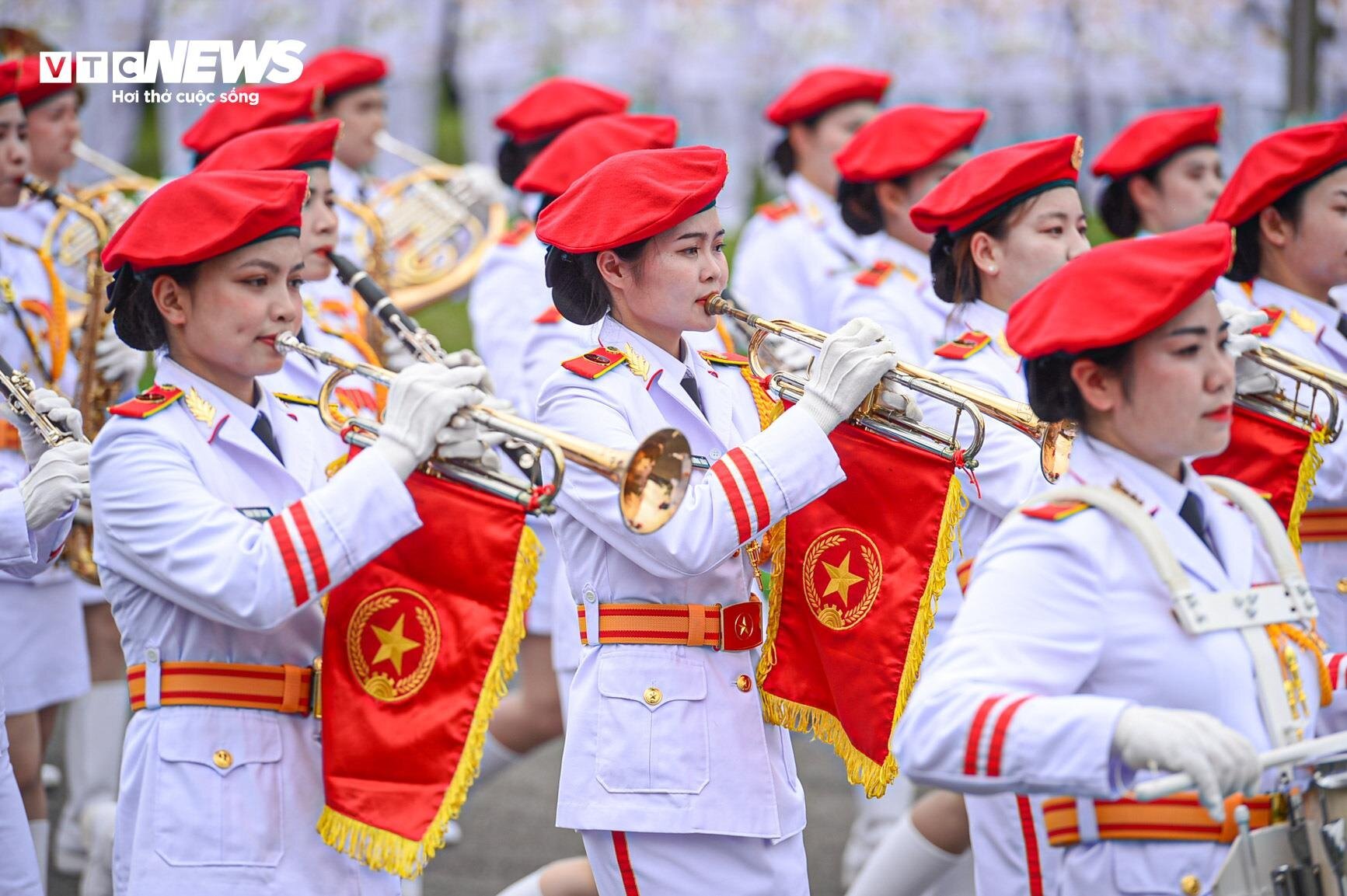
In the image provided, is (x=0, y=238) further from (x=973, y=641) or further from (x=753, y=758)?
(x=973, y=641)

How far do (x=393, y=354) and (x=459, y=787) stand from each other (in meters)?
3.51

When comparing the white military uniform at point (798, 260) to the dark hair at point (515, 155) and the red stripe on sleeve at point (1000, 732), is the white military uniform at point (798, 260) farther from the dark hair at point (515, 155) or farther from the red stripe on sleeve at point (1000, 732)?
the red stripe on sleeve at point (1000, 732)

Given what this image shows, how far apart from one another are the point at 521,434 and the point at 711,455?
67 cm

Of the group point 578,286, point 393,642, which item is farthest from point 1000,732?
point 578,286

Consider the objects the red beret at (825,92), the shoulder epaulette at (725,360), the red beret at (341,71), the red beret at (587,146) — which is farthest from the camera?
the red beret at (825,92)

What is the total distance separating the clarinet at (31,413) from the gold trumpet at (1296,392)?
2889mm

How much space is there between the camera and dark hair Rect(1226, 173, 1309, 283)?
531cm

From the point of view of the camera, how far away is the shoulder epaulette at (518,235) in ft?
22.6

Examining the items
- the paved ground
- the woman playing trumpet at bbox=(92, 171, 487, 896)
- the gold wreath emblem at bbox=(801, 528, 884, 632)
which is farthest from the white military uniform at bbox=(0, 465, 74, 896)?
the paved ground

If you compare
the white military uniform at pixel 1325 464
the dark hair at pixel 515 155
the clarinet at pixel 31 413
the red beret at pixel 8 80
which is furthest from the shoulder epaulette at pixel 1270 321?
the red beret at pixel 8 80

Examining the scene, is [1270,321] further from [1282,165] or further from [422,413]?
[422,413]

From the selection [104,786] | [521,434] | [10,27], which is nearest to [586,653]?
[521,434]

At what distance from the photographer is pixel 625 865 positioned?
3820 millimetres

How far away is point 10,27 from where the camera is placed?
23.7ft
